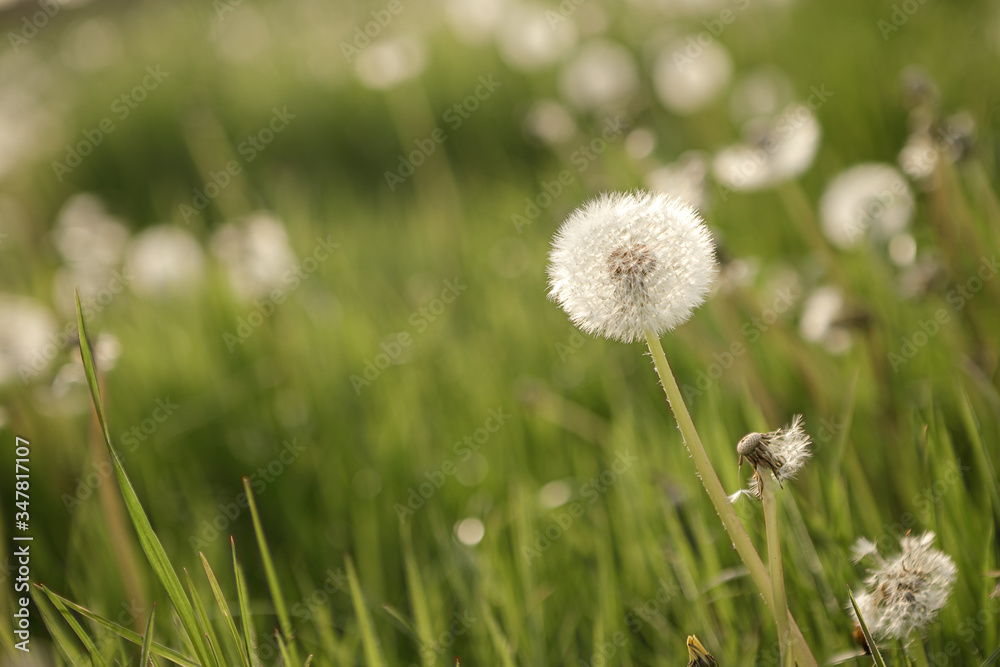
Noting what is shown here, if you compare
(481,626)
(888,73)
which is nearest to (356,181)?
(888,73)

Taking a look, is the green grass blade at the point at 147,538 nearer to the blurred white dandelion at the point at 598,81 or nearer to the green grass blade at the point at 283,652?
the green grass blade at the point at 283,652

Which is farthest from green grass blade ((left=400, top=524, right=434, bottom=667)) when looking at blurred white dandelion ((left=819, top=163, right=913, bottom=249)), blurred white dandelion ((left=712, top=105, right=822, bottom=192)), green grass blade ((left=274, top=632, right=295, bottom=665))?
blurred white dandelion ((left=819, top=163, right=913, bottom=249))

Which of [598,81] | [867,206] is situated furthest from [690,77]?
[867,206]

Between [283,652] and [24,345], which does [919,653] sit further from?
[24,345]

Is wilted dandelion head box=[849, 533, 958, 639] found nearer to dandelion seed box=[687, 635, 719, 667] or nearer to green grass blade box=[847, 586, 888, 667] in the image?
green grass blade box=[847, 586, 888, 667]

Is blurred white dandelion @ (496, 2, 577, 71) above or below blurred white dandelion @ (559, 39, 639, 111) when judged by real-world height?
above

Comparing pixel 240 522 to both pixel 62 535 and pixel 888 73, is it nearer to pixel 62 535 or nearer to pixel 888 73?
pixel 62 535
